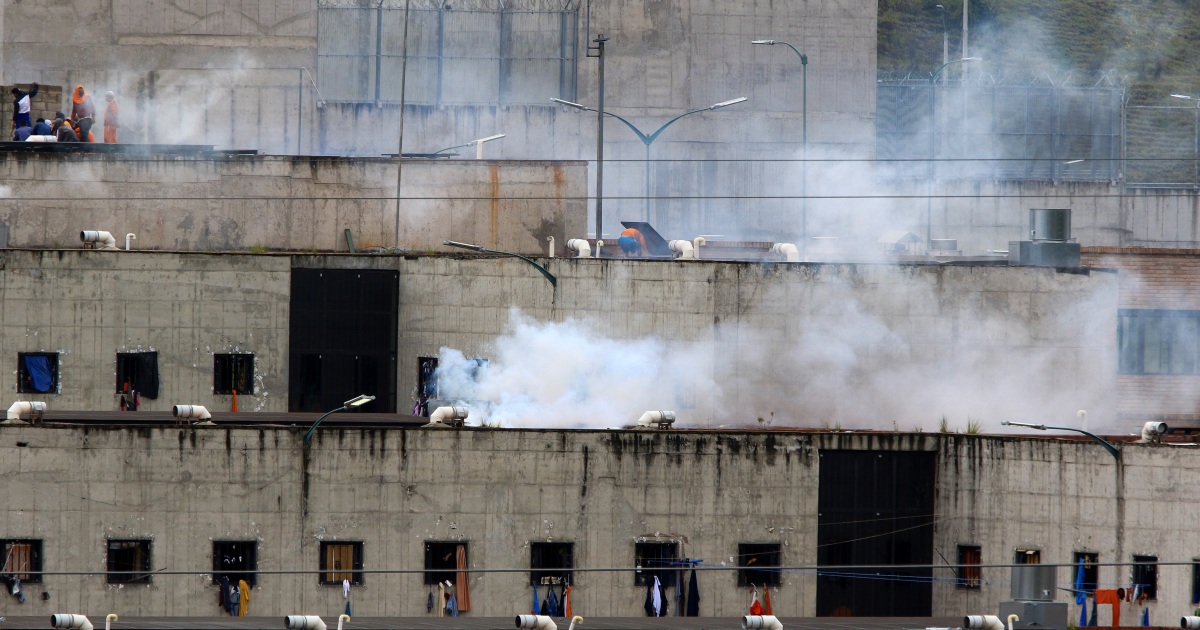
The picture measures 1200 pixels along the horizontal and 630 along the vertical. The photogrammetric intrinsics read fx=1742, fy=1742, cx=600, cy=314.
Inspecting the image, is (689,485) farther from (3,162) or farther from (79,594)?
(3,162)

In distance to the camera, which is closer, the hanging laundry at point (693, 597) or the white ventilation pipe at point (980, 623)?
the white ventilation pipe at point (980, 623)

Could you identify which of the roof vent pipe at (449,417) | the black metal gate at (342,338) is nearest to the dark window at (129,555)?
the roof vent pipe at (449,417)

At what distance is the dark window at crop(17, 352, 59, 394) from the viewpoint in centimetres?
4141

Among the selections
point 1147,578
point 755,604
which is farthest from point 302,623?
point 1147,578

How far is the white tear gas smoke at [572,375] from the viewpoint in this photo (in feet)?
139

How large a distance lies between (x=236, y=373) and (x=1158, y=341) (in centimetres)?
2657

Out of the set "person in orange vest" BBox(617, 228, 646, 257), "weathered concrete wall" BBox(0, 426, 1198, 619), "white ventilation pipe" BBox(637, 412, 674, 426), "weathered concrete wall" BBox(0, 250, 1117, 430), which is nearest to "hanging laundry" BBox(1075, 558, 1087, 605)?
"weathered concrete wall" BBox(0, 426, 1198, 619)

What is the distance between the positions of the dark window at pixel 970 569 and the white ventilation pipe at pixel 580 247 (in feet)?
46.4

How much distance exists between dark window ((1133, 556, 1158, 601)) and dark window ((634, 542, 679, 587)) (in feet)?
28.8

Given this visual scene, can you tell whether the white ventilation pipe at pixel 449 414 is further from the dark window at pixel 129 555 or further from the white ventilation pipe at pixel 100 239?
the white ventilation pipe at pixel 100 239

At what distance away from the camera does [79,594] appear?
107 feet

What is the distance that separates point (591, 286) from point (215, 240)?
11403 mm

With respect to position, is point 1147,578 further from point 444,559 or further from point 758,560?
point 444,559

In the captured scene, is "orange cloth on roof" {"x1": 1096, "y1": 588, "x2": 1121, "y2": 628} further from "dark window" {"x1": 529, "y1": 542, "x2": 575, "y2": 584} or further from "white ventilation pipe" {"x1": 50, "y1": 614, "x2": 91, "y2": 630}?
"white ventilation pipe" {"x1": 50, "y1": 614, "x2": 91, "y2": 630}
